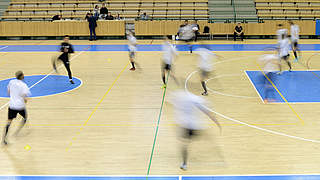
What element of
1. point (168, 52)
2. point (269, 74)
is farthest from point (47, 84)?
point (269, 74)

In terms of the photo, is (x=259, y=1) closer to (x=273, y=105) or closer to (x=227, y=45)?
(x=227, y=45)

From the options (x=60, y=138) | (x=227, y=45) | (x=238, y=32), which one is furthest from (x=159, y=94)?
(x=238, y=32)

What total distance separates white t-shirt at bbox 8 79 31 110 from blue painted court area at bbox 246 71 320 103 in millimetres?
7980

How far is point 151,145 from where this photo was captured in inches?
366

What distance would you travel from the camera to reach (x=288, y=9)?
29500mm

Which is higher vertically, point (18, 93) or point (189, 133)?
point (18, 93)

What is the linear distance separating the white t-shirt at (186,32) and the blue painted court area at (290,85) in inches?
351

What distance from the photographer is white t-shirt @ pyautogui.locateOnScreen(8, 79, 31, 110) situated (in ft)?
29.0

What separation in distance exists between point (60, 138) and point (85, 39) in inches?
766

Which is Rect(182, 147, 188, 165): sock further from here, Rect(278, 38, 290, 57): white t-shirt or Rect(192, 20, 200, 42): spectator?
Rect(192, 20, 200, 42): spectator

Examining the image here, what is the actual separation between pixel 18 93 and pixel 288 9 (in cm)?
2544

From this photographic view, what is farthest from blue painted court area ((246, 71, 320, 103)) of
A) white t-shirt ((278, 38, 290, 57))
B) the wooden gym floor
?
white t-shirt ((278, 38, 290, 57))

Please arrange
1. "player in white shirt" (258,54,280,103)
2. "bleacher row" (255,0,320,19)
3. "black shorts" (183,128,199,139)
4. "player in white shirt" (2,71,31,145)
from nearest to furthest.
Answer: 1. "black shorts" (183,128,199,139)
2. "player in white shirt" (2,71,31,145)
3. "player in white shirt" (258,54,280,103)
4. "bleacher row" (255,0,320,19)

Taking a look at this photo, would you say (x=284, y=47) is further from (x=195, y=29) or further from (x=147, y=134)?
(x=195, y=29)
